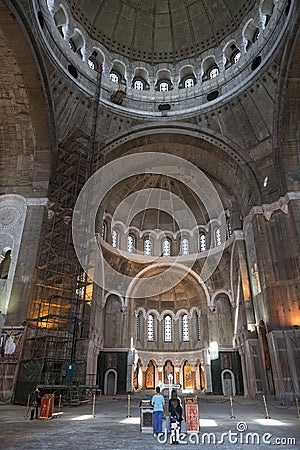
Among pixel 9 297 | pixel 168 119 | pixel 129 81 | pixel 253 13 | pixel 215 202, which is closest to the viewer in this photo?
pixel 9 297

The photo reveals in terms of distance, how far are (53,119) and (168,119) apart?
787 centimetres

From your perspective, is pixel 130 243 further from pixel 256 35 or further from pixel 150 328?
pixel 256 35

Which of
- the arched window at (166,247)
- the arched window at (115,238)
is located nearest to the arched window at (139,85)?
the arched window at (115,238)

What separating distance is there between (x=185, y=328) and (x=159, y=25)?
24.9 metres

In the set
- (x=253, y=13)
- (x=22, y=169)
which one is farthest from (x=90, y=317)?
(x=253, y=13)

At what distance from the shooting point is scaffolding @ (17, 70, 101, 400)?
1555 centimetres

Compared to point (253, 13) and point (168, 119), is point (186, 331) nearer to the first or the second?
point (168, 119)

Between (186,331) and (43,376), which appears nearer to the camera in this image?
(43,376)

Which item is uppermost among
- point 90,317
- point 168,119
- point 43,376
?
point 168,119

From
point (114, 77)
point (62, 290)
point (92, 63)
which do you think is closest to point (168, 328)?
point (62, 290)

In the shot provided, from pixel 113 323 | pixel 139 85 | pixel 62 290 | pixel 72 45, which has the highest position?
pixel 139 85

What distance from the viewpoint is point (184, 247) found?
29141 mm

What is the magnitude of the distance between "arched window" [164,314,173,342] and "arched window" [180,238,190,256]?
5917mm

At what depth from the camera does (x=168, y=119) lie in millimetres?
22812
